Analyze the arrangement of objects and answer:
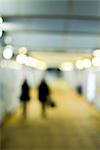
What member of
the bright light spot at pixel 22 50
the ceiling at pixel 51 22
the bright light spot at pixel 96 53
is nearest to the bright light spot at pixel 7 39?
the ceiling at pixel 51 22

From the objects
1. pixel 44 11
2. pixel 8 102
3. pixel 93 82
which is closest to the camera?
pixel 44 11

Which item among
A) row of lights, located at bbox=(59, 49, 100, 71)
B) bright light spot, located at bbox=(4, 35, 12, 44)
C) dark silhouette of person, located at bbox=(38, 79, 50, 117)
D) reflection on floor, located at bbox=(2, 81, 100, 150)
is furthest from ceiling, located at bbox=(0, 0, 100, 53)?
dark silhouette of person, located at bbox=(38, 79, 50, 117)

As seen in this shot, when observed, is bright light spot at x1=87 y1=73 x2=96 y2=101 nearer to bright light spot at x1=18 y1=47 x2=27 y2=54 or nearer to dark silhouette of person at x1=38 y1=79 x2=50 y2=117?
dark silhouette of person at x1=38 y1=79 x2=50 y2=117

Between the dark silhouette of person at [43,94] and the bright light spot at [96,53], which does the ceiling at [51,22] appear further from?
the dark silhouette of person at [43,94]

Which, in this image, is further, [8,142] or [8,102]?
[8,102]

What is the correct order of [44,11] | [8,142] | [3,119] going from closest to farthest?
[44,11]
[8,142]
[3,119]

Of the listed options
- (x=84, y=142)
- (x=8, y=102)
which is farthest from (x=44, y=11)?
(x=8, y=102)

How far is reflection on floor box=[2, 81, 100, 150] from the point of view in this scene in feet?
24.9

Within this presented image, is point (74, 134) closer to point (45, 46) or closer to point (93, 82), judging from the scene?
point (45, 46)

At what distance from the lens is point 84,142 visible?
25.6 feet

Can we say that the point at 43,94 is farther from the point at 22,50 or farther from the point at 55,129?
the point at 22,50

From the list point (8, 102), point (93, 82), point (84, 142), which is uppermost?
point (93, 82)

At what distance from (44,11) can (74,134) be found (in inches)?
164

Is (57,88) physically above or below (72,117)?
above
